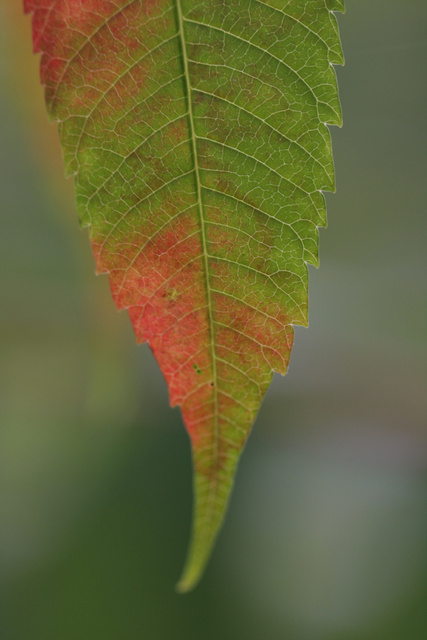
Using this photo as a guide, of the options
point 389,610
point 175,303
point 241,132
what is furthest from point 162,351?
point 389,610

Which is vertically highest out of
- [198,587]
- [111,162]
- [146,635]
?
[111,162]

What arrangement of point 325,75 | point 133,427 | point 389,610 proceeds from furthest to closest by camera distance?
point 389,610, point 133,427, point 325,75

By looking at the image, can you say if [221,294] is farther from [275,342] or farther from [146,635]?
[146,635]

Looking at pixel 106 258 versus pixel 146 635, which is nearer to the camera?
pixel 106 258

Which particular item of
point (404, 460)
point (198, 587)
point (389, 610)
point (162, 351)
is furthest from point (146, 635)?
point (162, 351)

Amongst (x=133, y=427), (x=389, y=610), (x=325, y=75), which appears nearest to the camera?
(x=325, y=75)

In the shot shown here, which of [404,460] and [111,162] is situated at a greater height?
[111,162]

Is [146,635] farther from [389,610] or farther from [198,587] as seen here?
[389,610]
